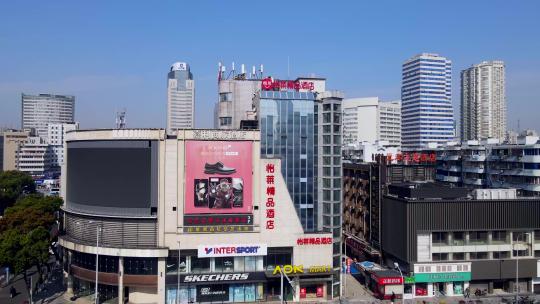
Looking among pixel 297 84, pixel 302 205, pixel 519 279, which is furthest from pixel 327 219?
pixel 519 279

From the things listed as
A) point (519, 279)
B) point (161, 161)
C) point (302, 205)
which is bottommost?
point (519, 279)

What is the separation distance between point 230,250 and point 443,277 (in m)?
31.6

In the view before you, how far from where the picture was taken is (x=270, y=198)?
69562mm

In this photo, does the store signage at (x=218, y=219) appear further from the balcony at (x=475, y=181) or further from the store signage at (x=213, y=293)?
the balcony at (x=475, y=181)

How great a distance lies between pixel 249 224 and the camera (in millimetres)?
69000

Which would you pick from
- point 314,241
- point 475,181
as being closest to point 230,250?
point 314,241

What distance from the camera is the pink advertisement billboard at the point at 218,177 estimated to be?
6800 centimetres

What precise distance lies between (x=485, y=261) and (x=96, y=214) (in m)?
57.1

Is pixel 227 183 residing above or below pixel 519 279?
above

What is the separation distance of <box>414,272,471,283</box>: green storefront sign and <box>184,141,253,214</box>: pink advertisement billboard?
2728 centimetres

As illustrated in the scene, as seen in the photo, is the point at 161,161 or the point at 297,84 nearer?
the point at 161,161

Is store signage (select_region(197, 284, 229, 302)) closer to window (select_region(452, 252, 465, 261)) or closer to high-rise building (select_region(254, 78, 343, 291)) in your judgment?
high-rise building (select_region(254, 78, 343, 291))

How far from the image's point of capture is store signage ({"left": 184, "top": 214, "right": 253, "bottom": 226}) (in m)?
67.6

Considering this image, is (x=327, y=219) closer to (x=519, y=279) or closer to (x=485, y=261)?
(x=485, y=261)
